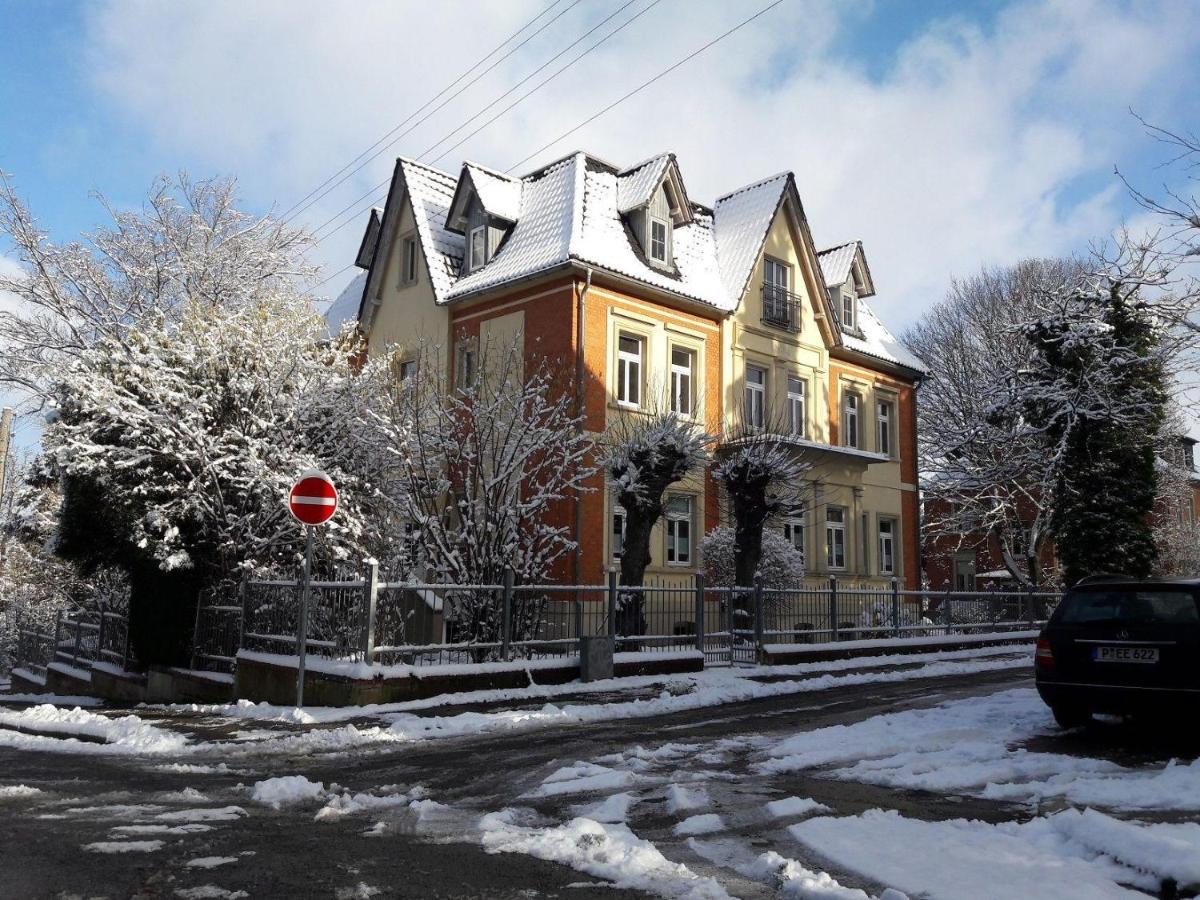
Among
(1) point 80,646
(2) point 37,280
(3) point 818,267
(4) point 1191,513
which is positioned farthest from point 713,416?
(4) point 1191,513

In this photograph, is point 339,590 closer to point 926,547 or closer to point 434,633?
point 434,633

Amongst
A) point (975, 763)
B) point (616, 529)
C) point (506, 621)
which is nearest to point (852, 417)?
point (616, 529)

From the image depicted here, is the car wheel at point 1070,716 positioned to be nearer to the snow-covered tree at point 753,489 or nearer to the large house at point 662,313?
the snow-covered tree at point 753,489

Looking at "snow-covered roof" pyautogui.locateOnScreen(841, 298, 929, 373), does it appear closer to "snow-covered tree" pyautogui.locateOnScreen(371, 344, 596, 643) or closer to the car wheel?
"snow-covered tree" pyautogui.locateOnScreen(371, 344, 596, 643)

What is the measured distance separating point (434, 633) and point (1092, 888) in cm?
965

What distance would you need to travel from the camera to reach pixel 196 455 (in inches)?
604

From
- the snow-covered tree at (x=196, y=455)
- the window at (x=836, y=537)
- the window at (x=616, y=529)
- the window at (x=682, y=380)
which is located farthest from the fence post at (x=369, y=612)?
the window at (x=836, y=537)

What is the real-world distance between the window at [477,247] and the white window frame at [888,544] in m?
15.2

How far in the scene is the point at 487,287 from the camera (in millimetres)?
23375

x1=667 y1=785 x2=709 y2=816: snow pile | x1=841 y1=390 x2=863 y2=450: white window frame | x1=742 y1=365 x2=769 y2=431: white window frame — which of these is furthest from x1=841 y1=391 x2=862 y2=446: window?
x1=667 y1=785 x2=709 y2=816: snow pile

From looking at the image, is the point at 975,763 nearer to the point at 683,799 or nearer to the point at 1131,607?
the point at 1131,607

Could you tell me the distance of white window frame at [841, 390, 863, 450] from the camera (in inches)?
1212

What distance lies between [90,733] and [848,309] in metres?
26.4

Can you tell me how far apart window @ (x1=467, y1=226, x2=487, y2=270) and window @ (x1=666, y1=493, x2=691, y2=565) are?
7.65 meters
